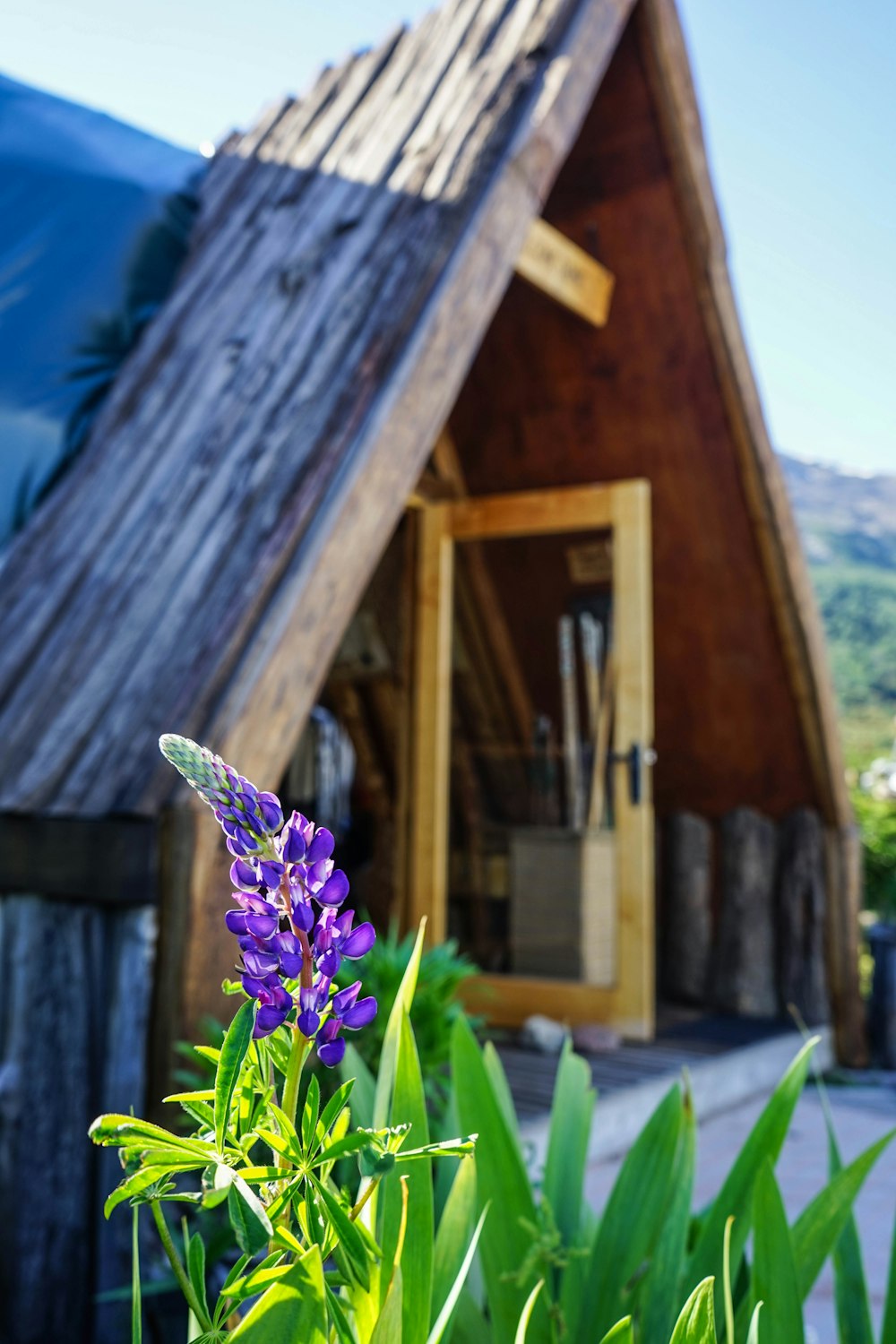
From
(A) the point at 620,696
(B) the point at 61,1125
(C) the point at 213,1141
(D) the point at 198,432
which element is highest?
(D) the point at 198,432

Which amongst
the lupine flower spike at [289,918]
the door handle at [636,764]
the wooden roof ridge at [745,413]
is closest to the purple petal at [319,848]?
the lupine flower spike at [289,918]

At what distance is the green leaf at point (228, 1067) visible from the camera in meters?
Result: 0.53

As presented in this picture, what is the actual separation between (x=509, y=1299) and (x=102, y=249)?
3.62 m

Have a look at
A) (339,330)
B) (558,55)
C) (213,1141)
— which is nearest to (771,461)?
(558,55)

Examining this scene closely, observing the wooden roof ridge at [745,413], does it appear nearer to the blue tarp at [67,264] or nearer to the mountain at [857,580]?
the blue tarp at [67,264]

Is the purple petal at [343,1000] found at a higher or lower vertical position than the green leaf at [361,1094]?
higher

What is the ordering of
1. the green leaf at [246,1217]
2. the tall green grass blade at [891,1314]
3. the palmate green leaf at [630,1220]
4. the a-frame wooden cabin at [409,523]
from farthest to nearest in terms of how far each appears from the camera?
the a-frame wooden cabin at [409,523]
the palmate green leaf at [630,1220]
the tall green grass blade at [891,1314]
the green leaf at [246,1217]

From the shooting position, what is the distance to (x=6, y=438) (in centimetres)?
349

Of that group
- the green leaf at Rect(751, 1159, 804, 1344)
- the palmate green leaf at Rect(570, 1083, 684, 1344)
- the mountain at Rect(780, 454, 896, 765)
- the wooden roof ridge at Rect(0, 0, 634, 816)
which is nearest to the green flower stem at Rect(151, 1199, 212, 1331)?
the green leaf at Rect(751, 1159, 804, 1344)

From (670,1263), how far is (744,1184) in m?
0.11

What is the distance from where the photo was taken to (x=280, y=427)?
9.09 feet

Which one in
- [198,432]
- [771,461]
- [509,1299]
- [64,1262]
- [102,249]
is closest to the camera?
[509,1299]

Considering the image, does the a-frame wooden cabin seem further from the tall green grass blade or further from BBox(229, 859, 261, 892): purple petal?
BBox(229, 859, 261, 892): purple petal

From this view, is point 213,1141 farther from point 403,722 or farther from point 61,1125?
point 403,722
